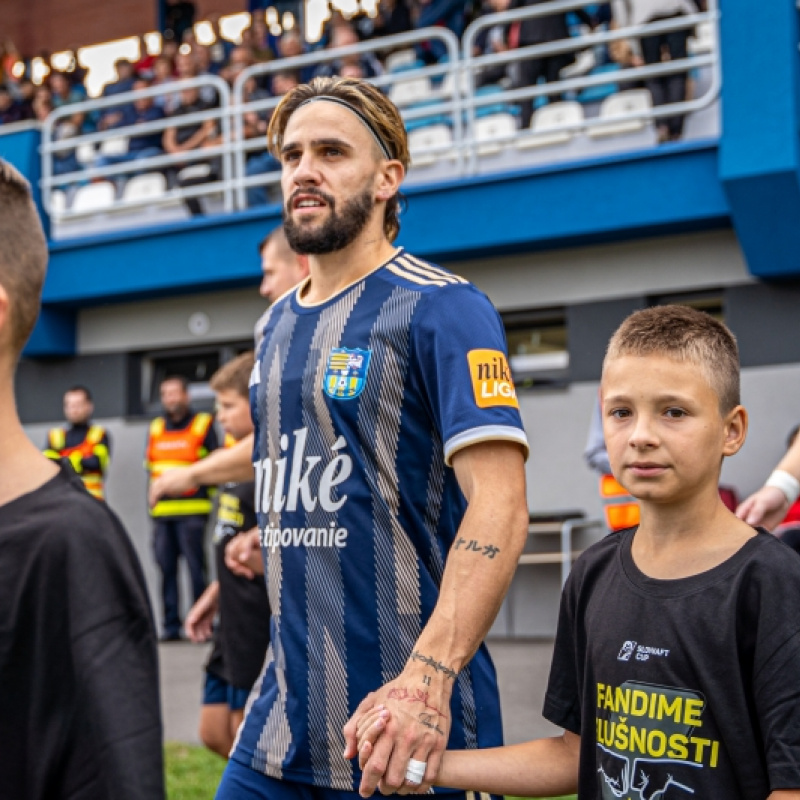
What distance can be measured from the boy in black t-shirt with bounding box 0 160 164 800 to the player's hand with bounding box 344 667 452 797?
2.08ft

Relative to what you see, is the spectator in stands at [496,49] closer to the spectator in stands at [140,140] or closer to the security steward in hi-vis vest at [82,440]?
the spectator in stands at [140,140]

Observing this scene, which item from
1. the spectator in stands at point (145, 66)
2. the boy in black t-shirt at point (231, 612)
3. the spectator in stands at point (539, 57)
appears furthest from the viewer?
the spectator in stands at point (145, 66)

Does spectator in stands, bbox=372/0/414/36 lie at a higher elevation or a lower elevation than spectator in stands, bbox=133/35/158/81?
lower

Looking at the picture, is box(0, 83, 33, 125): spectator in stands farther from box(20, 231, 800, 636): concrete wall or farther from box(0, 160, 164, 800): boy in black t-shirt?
box(0, 160, 164, 800): boy in black t-shirt

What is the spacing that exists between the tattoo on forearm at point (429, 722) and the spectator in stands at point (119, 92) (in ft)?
41.9

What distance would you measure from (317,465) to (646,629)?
34.5 inches

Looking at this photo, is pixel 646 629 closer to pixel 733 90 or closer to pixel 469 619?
pixel 469 619

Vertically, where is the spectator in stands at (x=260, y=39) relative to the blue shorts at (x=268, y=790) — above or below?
above

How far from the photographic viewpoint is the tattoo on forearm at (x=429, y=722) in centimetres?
230

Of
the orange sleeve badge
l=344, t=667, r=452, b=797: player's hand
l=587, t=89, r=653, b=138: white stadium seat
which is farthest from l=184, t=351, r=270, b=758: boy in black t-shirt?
l=587, t=89, r=653, b=138: white stadium seat

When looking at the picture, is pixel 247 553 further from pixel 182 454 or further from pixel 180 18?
pixel 180 18

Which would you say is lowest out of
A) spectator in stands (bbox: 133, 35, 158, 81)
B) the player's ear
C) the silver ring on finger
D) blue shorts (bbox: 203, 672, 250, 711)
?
blue shorts (bbox: 203, 672, 250, 711)

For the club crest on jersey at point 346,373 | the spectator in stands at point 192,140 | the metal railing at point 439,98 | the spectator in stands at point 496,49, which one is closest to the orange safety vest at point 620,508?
the club crest on jersey at point 346,373

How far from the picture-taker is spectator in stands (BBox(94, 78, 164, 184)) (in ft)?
44.1
